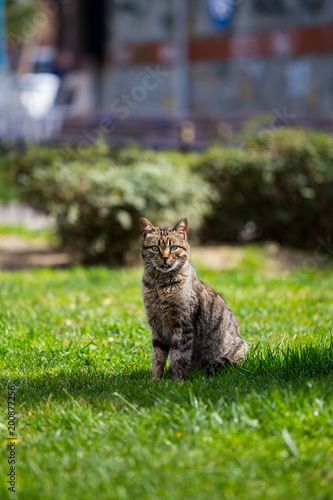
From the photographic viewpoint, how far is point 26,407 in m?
4.19

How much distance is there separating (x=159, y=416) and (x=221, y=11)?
18247 millimetres

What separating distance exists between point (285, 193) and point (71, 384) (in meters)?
7.15

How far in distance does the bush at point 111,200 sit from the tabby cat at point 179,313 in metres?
4.83

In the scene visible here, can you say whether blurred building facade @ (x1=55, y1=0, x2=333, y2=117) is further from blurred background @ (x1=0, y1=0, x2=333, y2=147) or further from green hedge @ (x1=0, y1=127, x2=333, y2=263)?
green hedge @ (x1=0, y1=127, x2=333, y2=263)

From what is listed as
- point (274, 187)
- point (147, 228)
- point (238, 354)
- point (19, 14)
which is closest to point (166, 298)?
point (147, 228)

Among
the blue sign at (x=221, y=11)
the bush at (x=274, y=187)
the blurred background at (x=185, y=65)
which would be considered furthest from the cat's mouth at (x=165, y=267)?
the blue sign at (x=221, y=11)

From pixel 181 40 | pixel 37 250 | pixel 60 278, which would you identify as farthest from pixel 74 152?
pixel 181 40

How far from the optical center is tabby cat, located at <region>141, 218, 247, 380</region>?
15.5 ft

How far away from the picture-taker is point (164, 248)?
→ 186 inches

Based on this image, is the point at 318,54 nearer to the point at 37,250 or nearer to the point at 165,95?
the point at 165,95

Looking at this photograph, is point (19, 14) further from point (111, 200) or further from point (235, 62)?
point (111, 200)

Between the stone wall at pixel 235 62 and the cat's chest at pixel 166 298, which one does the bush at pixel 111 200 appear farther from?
→ the stone wall at pixel 235 62

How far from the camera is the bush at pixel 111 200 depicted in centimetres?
978

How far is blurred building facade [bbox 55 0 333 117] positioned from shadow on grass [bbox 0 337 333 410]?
12.5 m
